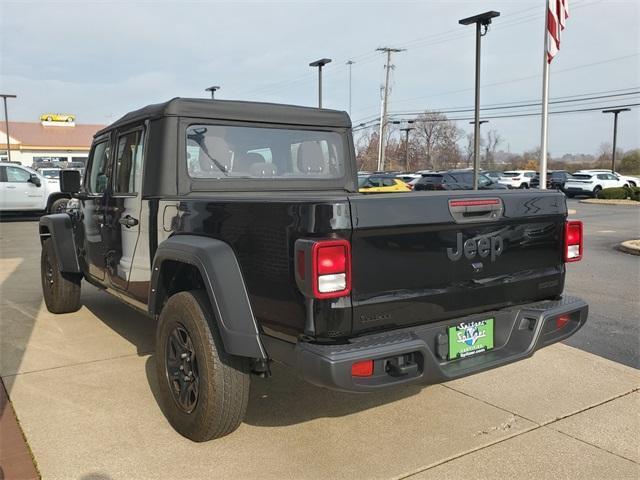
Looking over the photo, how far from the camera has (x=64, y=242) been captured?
5582mm

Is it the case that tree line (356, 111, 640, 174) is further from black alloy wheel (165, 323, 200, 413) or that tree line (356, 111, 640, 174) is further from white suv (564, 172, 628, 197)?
black alloy wheel (165, 323, 200, 413)

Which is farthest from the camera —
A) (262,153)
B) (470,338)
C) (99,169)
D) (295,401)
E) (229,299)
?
(99,169)

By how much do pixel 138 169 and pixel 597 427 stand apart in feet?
11.3

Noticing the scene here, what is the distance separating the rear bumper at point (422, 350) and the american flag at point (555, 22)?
9250 mm

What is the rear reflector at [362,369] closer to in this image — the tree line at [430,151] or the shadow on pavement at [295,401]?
the shadow on pavement at [295,401]

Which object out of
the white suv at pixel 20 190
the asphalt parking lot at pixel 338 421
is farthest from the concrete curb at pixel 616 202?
the asphalt parking lot at pixel 338 421

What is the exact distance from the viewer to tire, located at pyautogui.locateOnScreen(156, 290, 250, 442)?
3076 mm

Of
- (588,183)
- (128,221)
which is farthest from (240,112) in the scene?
(588,183)

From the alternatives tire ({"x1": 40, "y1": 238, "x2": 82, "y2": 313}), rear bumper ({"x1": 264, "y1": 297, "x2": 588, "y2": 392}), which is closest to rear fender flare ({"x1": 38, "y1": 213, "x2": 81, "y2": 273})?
tire ({"x1": 40, "y1": 238, "x2": 82, "y2": 313})

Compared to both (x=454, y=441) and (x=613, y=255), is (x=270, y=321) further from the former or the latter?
(x=613, y=255)

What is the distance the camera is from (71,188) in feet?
18.1

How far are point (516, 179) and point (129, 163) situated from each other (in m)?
34.0

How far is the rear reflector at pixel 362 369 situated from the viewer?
2578mm

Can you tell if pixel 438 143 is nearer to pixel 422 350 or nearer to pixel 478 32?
pixel 478 32
